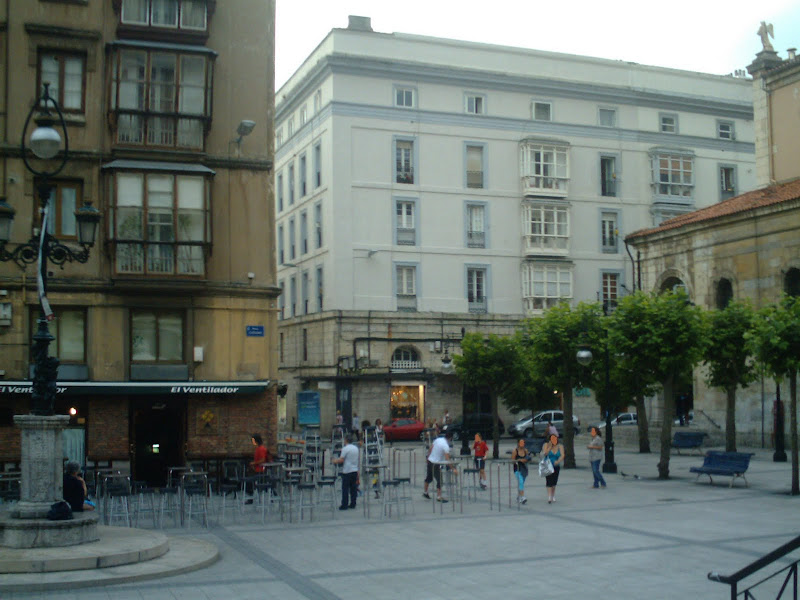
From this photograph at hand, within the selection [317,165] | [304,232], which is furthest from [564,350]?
[304,232]

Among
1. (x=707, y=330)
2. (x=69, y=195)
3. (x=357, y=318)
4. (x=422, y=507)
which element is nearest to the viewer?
(x=422, y=507)

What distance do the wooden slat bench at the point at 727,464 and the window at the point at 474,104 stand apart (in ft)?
102

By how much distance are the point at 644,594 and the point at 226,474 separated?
13052mm

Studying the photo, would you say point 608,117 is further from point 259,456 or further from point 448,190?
point 259,456

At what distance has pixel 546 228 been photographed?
53.0 metres

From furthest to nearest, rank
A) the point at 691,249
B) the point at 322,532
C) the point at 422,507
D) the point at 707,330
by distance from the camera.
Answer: the point at 691,249, the point at 707,330, the point at 422,507, the point at 322,532

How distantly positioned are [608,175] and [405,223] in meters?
13.2

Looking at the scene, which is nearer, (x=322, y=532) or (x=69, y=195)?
(x=322, y=532)

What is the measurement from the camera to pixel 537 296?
172 feet

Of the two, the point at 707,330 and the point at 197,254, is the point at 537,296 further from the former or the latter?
the point at 197,254

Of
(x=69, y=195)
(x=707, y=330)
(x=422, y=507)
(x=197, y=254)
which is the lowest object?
(x=422, y=507)

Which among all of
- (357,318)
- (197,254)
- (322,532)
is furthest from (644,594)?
(357,318)

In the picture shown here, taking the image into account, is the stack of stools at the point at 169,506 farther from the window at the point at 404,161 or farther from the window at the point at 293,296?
the window at the point at 293,296

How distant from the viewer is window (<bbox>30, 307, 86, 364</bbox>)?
948 inches
